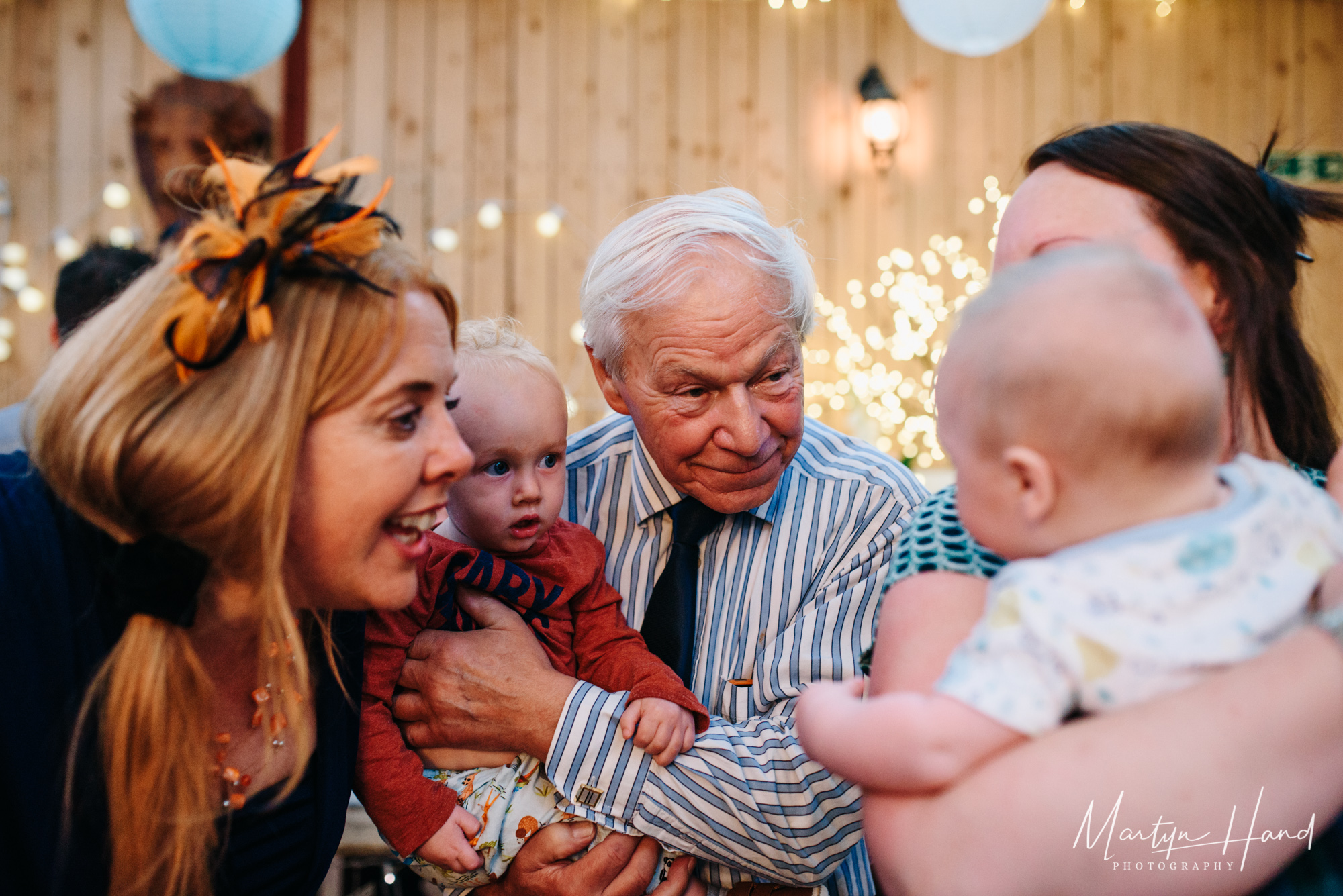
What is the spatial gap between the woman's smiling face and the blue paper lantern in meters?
2.91

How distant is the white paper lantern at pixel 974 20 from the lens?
3.62 meters

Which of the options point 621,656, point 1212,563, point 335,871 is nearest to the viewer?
point 1212,563

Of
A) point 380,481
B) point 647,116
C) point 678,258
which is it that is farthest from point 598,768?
point 647,116

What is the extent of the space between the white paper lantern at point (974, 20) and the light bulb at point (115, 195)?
435 centimetres

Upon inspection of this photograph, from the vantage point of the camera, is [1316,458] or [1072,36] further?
[1072,36]

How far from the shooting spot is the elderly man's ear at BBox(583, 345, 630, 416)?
1.95 meters

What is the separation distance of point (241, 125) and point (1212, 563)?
5604mm

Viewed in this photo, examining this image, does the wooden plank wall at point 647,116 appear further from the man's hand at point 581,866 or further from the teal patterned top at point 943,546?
the teal patterned top at point 943,546

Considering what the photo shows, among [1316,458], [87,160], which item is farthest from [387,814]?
[87,160]

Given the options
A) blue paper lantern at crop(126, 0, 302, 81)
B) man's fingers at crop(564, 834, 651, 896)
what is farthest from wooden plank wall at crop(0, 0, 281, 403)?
man's fingers at crop(564, 834, 651, 896)

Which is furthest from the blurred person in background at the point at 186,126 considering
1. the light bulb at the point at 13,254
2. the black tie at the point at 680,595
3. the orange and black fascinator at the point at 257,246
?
the orange and black fascinator at the point at 257,246

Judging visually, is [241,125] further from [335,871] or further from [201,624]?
[201,624]

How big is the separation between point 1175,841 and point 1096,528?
0.31 meters

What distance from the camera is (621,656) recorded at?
1642mm
